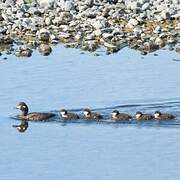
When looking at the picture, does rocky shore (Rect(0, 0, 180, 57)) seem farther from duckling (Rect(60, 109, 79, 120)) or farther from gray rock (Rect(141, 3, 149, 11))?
duckling (Rect(60, 109, 79, 120))

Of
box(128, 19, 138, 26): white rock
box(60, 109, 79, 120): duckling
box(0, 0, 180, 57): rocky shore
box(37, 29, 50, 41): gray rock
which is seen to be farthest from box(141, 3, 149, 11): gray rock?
box(60, 109, 79, 120): duckling

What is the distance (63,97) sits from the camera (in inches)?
1034

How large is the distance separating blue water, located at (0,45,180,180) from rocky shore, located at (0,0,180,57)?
83 centimetres

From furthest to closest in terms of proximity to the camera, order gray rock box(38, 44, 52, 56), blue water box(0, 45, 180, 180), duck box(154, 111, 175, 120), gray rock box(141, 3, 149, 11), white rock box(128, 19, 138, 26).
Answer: gray rock box(141, 3, 149, 11), white rock box(128, 19, 138, 26), gray rock box(38, 44, 52, 56), duck box(154, 111, 175, 120), blue water box(0, 45, 180, 180)

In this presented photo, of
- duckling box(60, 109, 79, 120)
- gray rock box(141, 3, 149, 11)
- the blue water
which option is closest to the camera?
the blue water

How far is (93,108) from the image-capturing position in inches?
993

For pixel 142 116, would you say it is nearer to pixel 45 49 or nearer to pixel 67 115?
pixel 67 115

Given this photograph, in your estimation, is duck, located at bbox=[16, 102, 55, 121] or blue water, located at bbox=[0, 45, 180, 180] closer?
blue water, located at bbox=[0, 45, 180, 180]

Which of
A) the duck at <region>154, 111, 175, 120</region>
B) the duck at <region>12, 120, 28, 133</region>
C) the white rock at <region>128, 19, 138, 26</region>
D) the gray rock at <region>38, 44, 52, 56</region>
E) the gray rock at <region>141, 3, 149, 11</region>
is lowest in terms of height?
the duck at <region>12, 120, 28, 133</region>

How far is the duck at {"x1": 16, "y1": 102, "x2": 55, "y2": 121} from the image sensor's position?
24.5 metres

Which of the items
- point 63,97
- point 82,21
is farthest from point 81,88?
point 82,21

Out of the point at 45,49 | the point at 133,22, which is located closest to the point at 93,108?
the point at 45,49

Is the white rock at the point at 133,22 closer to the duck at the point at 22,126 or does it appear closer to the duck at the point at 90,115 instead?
the duck at the point at 22,126

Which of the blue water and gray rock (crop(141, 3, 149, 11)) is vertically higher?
gray rock (crop(141, 3, 149, 11))
